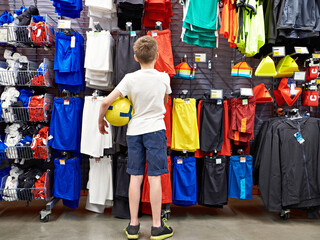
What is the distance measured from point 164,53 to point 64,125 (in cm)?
139

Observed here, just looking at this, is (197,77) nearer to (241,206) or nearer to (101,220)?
(241,206)

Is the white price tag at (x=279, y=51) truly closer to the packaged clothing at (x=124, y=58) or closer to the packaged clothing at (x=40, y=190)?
the packaged clothing at (x=124, y=58)

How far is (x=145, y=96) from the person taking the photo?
2.13 meters

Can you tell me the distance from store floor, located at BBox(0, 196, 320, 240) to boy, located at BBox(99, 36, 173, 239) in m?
0.40

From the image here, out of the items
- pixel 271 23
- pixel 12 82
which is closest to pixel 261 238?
pixel 271 23

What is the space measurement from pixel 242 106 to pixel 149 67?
1.31 metres

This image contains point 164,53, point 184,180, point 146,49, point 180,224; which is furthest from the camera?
point 184,180

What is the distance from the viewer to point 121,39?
2779mm

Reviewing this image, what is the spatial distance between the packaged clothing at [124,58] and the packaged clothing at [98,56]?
100 mm

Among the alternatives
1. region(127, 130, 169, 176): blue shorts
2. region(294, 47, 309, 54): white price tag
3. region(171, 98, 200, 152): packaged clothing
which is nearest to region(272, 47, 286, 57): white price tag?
region(294, 47, 309, 54): white price tag

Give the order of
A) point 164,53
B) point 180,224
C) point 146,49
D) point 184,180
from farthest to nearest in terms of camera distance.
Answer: point 184,180
point 164,53
point 180,224
point 146,49

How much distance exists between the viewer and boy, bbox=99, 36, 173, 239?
2.13 meters

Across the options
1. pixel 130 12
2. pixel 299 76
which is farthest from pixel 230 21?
pixel 130 12

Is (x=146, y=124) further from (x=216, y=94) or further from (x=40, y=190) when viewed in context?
(x=40, y=190)
